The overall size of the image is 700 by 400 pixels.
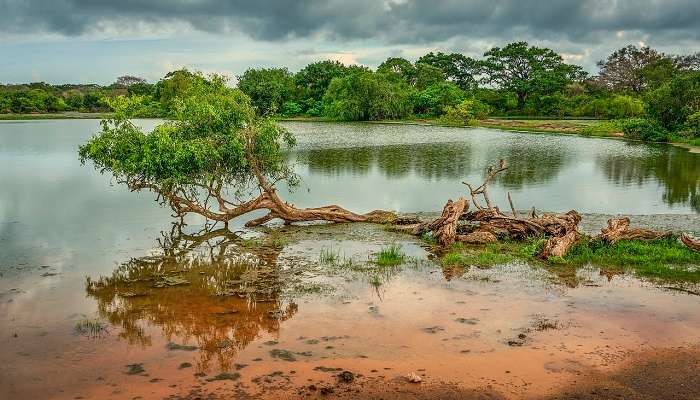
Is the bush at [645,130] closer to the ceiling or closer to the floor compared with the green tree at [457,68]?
closer to the floor

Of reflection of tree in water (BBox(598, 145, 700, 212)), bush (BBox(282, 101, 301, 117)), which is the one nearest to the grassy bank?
reflection of tree in water (BBox(598, 145, 700, 212))

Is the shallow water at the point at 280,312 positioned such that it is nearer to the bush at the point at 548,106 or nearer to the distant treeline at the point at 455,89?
the distant treeline at the point at 455,89

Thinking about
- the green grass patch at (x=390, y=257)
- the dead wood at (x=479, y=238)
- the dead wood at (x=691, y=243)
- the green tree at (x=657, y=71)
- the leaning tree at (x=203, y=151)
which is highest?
the green tree at (x=657, y=71)

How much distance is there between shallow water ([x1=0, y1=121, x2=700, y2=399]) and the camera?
29.4 ft

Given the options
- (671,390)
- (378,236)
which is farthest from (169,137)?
(671,390)

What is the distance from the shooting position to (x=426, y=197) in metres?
25.0

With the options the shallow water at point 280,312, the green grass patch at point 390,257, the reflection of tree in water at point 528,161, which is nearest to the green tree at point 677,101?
the reflection of tree in water at point 528,161

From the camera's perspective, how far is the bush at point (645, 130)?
48.8m

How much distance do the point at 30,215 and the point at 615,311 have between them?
1929 centimetres

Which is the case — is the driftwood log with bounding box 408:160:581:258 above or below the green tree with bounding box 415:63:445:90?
below

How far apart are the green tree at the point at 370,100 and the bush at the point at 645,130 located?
3383cm

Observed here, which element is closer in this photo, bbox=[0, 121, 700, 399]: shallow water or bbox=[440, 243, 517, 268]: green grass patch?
bbox=[0, 121, 700, 399]: shallow water

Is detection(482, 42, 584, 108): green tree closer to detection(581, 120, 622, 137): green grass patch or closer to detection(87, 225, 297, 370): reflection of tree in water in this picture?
detection(581, 120, 622, 137): green grass patch

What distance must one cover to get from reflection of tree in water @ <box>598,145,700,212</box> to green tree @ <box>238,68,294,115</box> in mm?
62759
